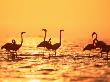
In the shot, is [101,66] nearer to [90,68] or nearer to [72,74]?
[90,68]

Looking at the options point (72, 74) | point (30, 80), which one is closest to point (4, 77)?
point (30, 80)

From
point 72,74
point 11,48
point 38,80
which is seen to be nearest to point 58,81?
point 38,80

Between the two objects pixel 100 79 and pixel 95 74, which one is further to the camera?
pixel 95 74

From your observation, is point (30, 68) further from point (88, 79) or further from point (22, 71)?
point (88, 79)

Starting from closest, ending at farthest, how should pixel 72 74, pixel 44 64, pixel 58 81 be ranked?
pixel 58 81
pixel 72 74
pixel 44 64

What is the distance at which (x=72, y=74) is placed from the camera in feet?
85.2

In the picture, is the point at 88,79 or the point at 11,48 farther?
the point at 11,48

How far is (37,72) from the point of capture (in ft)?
87.4

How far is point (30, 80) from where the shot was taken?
941 inches

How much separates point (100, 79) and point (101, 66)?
5.36 m

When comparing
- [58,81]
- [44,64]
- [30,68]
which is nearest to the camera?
[58,81]

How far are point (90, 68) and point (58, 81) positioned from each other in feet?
17.8

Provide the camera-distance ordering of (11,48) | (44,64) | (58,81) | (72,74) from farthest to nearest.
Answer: (11,48), (44,64), (72,74), (58,81)

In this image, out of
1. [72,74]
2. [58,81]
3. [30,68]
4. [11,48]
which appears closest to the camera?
[58,81]
